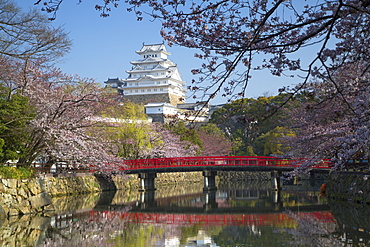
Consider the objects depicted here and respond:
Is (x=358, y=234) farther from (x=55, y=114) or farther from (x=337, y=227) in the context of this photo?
(x=55, y=114)

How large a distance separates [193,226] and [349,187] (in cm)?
890

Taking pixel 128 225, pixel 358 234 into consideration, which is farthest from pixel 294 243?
pixel 128 225

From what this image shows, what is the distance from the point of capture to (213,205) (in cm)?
2014

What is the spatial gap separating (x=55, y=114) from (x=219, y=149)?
26.2m

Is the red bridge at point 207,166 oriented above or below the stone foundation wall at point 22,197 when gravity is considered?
above

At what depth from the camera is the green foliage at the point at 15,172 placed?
15.7 metres

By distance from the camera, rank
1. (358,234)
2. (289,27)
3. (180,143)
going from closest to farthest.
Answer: (289,27)
(358,234)
(180,143)

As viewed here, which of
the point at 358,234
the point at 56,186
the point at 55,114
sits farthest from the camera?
the point at 56,186

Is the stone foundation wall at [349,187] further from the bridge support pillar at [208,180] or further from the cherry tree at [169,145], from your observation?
the cherry tree at [169,145]

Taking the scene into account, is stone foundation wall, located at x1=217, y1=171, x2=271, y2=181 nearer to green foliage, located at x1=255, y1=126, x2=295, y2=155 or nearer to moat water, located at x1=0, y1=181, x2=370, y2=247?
green foliage, located at x1=255, y1=126, x2=295, y2=155

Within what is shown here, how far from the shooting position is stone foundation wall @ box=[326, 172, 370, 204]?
1748 cm

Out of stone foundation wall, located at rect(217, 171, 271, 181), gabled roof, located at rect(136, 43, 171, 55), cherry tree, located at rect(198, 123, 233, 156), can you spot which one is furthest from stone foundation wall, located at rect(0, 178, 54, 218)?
gabled roof, located at rect(136, 43, 171, 55)

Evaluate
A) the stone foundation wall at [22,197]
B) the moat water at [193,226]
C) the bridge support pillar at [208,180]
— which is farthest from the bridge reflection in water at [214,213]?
the bridge support pillar at [208,180]

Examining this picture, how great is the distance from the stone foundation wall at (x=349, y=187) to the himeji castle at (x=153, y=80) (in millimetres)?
44476
